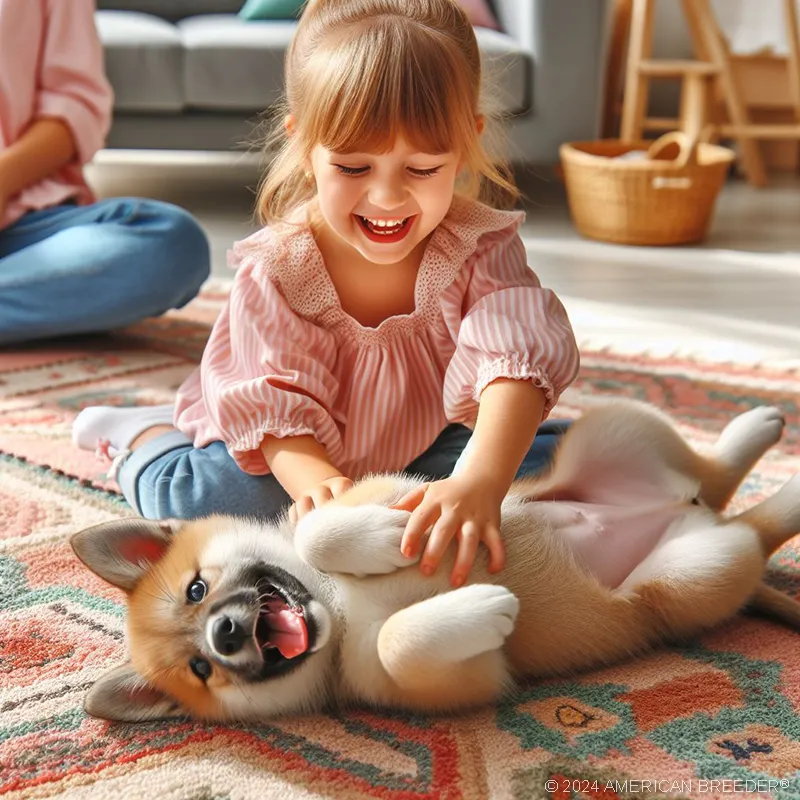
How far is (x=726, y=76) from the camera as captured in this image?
3.66 metres

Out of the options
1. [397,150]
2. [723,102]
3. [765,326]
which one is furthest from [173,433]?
[723,102]

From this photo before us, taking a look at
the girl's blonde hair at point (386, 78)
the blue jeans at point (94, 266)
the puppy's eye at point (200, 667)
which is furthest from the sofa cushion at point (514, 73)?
the puppy's eye at point (200, 667)

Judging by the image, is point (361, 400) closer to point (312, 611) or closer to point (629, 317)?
point (312, 611)

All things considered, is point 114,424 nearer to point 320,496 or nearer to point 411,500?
point 320,496

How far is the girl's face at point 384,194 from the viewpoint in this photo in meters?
1.03

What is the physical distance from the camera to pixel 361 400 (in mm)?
1224

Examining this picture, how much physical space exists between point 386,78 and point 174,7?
2931 mm

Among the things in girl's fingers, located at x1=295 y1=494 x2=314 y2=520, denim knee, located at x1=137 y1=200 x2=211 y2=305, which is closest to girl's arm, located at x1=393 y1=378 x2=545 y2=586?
girl's fingers, located at x1=295 y1=494 x2=314 y2=520

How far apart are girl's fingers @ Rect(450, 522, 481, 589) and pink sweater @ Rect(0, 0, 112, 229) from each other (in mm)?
1446

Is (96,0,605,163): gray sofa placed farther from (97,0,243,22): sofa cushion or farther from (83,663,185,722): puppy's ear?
(83,663,185,722): puppy's ear

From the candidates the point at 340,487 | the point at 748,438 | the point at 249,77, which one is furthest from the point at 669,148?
the point at 340,487

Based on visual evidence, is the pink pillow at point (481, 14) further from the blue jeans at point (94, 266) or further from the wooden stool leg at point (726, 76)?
the blue jeans at point (94, 266)

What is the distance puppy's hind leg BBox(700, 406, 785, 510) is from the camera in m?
1.20

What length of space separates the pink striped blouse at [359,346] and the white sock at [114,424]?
199 millimetres
